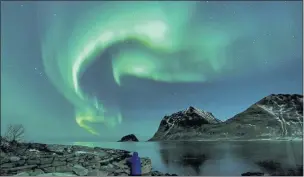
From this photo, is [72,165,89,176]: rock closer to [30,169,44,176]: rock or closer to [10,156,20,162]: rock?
[30,169,44,176]: rock

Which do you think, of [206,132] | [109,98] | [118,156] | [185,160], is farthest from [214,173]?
[109,98]

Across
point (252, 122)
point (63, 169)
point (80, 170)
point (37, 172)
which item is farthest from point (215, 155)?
point (37, 172)

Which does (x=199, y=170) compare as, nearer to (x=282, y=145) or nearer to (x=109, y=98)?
(x=282, y=145)

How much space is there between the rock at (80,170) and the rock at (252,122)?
1.31m

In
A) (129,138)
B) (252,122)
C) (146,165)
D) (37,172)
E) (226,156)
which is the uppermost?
(252,122)

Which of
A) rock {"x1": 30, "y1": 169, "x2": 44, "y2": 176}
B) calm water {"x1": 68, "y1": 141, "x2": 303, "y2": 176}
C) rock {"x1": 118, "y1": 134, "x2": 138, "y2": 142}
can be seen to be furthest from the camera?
rock {"x1": 118, "y1": 134, "x2": 138, "y2": 142}

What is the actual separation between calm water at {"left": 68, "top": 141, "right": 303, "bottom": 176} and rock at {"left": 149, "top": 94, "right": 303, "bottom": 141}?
16cm

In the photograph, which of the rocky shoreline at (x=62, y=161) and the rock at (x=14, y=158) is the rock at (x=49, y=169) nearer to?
the rocky shoreline at (x=62, y=161)

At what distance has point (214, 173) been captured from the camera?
5.54 meters

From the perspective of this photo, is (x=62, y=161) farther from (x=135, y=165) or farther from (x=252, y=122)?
(x=252, y=122)

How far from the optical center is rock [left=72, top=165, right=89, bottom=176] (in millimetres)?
5363

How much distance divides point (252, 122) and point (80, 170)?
3.19 metres

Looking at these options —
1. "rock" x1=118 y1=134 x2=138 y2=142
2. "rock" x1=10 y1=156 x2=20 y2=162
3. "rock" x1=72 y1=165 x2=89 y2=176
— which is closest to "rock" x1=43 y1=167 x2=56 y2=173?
"rock" x1=72 y1=165 x2=89 y2=176

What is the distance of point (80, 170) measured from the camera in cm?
541
